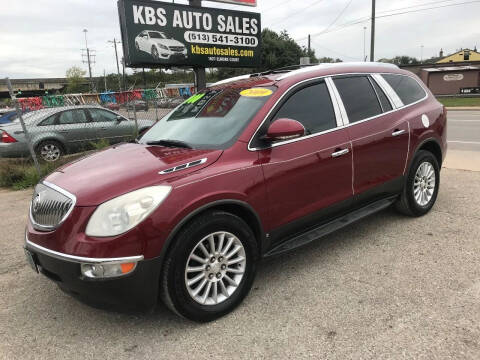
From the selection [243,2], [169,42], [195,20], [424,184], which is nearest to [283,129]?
[424,184]

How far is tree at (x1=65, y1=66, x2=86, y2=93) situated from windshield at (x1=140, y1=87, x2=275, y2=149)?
302 feet

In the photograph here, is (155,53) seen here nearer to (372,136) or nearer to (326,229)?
(372,136)

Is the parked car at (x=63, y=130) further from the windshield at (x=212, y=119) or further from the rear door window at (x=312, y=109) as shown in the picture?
the rear door window at (x=312, y=109)

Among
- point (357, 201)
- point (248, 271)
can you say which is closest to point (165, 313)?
point (248, 271)

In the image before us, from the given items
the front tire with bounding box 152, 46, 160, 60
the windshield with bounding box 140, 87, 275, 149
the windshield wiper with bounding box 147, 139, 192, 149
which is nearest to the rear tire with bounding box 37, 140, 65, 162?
the front tire with bounding box 152, 46, 160, 60

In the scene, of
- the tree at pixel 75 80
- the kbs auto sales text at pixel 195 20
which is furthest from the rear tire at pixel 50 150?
the tree at pixel 75 80

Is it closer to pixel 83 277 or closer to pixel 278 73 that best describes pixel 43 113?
pixel 278 73

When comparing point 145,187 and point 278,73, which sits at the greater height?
point 278,73

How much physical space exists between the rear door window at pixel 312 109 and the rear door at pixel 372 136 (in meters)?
0.19

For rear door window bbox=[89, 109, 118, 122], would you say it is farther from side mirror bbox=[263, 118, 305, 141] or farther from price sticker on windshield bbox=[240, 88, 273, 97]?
side mirror bbox=[263, 118, 305, 141]

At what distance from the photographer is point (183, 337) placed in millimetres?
2723

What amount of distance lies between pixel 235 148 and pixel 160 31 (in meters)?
5.74

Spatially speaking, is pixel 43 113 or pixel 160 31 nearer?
pixel 160 31

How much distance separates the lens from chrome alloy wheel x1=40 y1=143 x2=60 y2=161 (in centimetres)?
972
